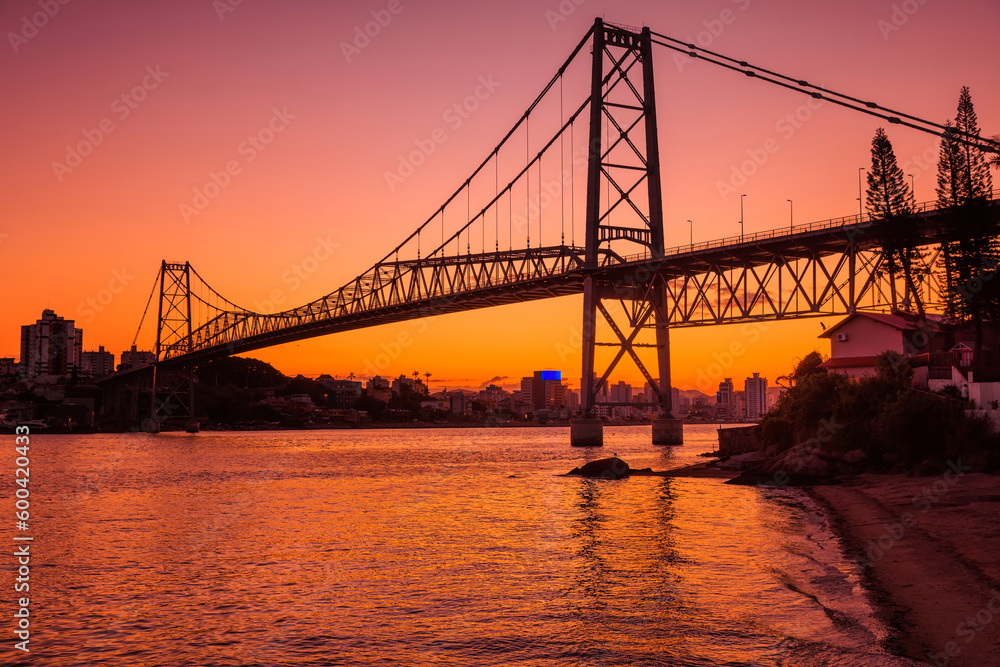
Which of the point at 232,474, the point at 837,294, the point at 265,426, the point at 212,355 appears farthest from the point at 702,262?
the point at 265,426

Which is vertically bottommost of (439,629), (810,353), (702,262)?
(439,629)

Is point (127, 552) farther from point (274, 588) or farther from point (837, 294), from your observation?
point (837, 294)

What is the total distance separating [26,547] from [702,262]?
44.8m

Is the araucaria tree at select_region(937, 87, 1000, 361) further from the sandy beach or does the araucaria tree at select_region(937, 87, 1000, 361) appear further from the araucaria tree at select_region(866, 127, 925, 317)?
the sandy beach

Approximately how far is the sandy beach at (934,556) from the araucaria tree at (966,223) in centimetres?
1276

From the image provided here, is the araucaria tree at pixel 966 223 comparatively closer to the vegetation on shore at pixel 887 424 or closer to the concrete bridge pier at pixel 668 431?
the vegetation on shore at pixel 887 424

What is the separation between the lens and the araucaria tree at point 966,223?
3878cm

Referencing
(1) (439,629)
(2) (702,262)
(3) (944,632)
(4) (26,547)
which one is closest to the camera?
(3) (944,632)

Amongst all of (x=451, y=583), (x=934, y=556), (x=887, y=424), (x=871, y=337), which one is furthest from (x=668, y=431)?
(x=451, y=583)

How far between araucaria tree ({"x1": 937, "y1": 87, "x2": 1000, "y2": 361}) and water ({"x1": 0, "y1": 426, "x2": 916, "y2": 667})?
50.3 feet

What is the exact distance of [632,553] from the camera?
2041 centimetres

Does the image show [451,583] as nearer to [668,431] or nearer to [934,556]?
[934,556]

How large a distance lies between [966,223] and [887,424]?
40.3 ft


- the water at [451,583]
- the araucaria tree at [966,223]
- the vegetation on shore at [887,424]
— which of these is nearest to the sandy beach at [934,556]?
the water at [451,583]
